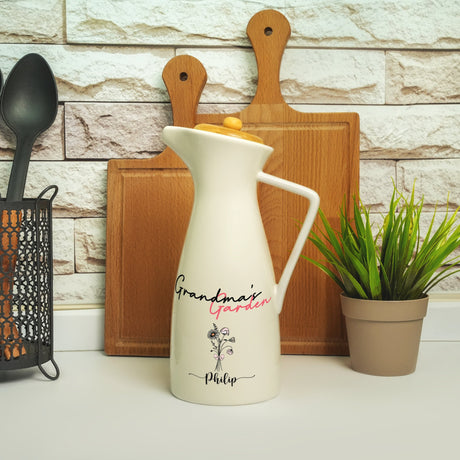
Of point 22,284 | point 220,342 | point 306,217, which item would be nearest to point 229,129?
point 306,217

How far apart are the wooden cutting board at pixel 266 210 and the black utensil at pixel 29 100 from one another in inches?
5.0

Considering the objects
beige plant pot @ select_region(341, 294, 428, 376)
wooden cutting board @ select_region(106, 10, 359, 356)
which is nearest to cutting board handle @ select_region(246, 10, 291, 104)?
wooden cutting board @ select_region(106, 10, 359, 356)

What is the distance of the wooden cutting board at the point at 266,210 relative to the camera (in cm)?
84

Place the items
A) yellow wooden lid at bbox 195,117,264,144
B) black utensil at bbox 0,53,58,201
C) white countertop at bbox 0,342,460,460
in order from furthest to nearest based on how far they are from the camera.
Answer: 1. black utensil at bbox 0,53,58,201
2. yellow wooden lid at bbox 195,117,264,144
3. white countertop at bbox 0,342,460,460

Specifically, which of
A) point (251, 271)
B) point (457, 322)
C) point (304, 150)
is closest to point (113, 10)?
point (304, 150)

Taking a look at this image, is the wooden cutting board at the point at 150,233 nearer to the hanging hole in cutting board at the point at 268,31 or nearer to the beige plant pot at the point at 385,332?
the hanging hole in cutting board at the point at 268,31

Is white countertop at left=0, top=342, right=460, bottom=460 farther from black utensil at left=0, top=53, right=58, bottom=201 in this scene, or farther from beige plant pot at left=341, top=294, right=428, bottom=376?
black utensil at left=0, top=53, right=58, bottom=201

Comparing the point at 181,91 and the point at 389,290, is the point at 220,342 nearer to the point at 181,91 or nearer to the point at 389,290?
the point at 389,290

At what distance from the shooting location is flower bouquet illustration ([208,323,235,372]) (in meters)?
0.60

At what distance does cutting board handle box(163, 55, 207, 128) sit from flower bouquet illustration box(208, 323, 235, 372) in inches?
14.8

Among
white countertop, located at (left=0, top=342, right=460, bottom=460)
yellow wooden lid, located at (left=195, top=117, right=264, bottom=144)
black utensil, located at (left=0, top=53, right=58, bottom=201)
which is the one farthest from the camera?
black utensil, located at (left=0, top=53, right=58, bottom=201)

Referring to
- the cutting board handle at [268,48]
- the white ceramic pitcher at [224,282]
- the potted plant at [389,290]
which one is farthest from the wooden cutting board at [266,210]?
the white ceramic pitcher at [224,282]

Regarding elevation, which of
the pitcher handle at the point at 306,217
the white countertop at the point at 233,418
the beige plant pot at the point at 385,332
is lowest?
the white countertop at the point at 233,418

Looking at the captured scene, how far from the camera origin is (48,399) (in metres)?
0.64
